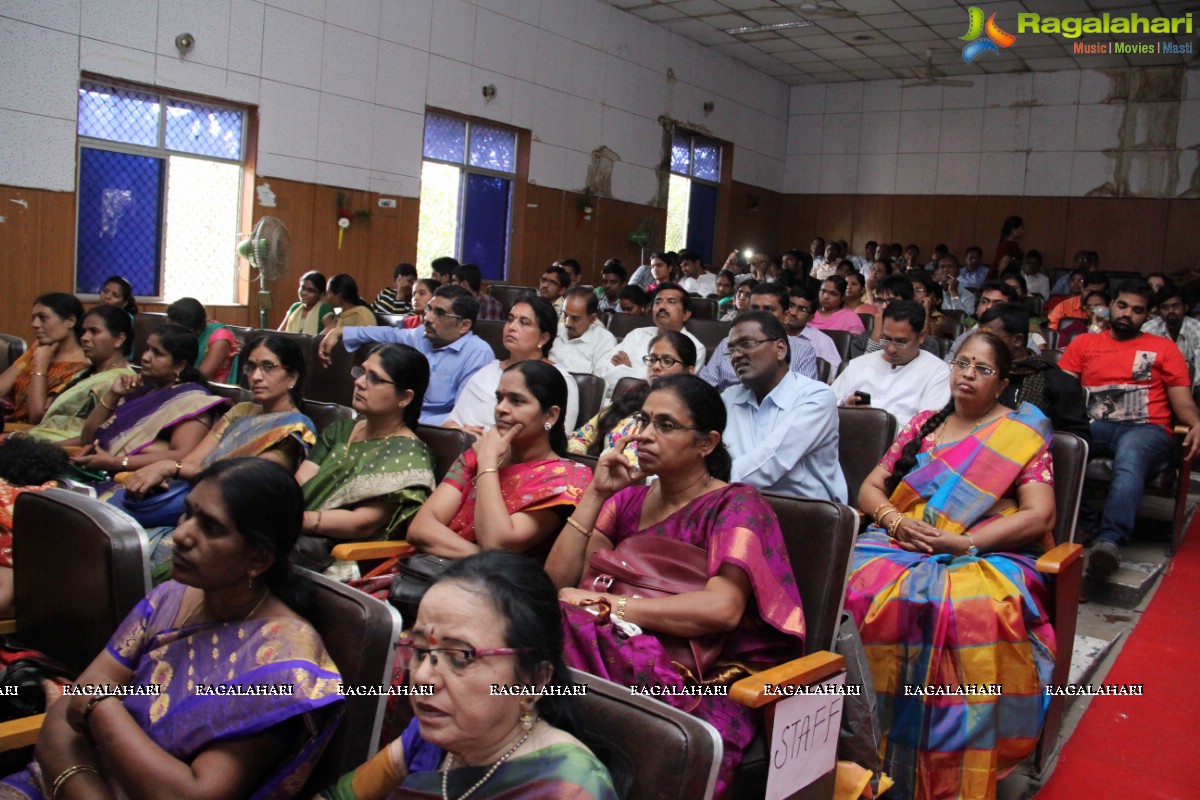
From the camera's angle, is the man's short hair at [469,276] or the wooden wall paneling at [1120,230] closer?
the man's short hair at [469,276]

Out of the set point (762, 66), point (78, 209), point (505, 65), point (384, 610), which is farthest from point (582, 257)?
point (384, 610)

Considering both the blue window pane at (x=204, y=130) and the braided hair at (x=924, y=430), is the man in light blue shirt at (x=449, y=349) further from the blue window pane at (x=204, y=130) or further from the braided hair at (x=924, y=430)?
the blue window pane at (x=204, y=130)

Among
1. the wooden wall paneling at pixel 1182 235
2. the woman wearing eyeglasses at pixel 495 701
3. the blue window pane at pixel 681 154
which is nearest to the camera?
the woman wearing eyeglasses at pixel 495 701

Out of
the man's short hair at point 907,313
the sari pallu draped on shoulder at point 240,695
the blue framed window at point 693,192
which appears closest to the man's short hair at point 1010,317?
the man's short hair at point 907,313

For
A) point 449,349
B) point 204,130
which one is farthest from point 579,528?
point 204,130

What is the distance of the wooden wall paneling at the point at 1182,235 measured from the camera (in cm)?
1103

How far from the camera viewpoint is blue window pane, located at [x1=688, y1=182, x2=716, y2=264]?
41.1 ft

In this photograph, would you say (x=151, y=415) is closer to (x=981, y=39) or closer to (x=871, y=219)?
(x=981, y=39)

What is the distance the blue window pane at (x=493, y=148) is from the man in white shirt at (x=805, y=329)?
5.39m

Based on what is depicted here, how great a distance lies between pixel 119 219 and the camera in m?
7.19

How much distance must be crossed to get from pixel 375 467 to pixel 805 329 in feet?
9.43

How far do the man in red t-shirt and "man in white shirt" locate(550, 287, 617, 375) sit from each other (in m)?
2.14

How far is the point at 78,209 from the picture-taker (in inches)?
272

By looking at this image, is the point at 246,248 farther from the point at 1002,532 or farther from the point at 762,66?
the point at 762,66
